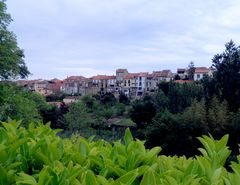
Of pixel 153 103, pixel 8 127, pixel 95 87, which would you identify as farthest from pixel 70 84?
pixel 8 127

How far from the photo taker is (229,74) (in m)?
29.5

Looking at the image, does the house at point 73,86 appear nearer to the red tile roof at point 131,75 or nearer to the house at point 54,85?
the house at point 54,85

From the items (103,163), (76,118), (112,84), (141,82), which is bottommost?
(76,118)

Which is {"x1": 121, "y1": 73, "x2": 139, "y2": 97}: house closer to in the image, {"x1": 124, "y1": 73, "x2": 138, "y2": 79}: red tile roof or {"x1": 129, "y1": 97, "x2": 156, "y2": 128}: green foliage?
{"x1": 124, "y1": 73, "x2": 138, "y2": 79}: red tile roof

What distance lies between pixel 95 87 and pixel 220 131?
54965mm

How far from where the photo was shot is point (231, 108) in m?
27.5

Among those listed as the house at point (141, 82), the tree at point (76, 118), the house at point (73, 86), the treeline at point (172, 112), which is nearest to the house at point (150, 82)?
the house at point (141, 82)

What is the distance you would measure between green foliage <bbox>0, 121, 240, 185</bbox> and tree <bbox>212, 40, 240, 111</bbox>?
27.1 meters

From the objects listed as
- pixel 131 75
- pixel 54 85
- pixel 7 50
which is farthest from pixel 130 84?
pixel 7 50

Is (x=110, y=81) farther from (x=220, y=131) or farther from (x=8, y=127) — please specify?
(x=8, y=127)

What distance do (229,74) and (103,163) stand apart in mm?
29197

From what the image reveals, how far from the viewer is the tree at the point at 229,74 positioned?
92.4ft

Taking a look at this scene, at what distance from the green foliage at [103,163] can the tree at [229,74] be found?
27.1 meters

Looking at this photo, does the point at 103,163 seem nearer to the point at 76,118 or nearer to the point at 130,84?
the point at 76,118
